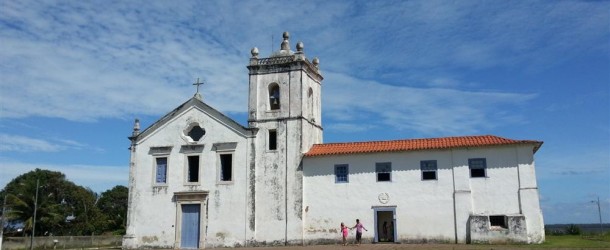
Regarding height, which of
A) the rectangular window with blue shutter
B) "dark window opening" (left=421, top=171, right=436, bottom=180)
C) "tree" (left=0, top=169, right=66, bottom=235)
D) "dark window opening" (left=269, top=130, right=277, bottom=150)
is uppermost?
"dark window opening" (left=269, top=130, right=277, bottom=150)

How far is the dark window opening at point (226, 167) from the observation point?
88.5 ft

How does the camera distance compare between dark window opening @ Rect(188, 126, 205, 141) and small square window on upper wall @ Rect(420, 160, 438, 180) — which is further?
dark window opening @ Rect(188, 126, 205, 141)

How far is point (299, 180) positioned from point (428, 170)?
19.0ft

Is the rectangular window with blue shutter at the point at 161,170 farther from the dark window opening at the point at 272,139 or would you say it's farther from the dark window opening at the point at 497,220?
the dark window opening at the point at 497,220

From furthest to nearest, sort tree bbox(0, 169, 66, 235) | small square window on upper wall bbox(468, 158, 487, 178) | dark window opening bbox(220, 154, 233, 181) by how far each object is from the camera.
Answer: tree bbox(0, 169, 66, 235), dark window opening bbox(220, 154, 233, 181), small square window on upper wall bbox(468, 158, 487, 178)

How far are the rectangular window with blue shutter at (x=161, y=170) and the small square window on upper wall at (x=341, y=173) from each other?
340 inches

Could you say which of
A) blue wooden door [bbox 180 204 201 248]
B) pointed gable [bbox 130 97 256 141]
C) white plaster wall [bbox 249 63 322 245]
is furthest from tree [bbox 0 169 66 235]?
white plaster wall [bbox 249 63 322 245]

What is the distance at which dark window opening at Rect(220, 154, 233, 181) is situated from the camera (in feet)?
88.5

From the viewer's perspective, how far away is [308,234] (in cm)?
2539

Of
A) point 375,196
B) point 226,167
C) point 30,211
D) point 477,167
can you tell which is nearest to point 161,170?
point 226,167

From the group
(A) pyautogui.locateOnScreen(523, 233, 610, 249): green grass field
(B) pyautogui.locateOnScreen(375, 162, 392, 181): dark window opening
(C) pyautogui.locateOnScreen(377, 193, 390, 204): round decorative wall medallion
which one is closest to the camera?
(A) pyautogui.locateOnScreen(523, 233, 610, 249): green grass field

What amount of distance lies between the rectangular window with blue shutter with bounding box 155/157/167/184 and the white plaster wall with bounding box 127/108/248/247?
0.24 meters

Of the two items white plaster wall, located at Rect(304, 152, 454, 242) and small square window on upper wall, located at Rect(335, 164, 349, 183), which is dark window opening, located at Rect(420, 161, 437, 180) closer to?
white plaster wall, located at Rect(304, 152, 454, 242)

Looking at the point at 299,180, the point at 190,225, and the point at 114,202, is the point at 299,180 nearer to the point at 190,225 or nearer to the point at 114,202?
the point at 190,225
